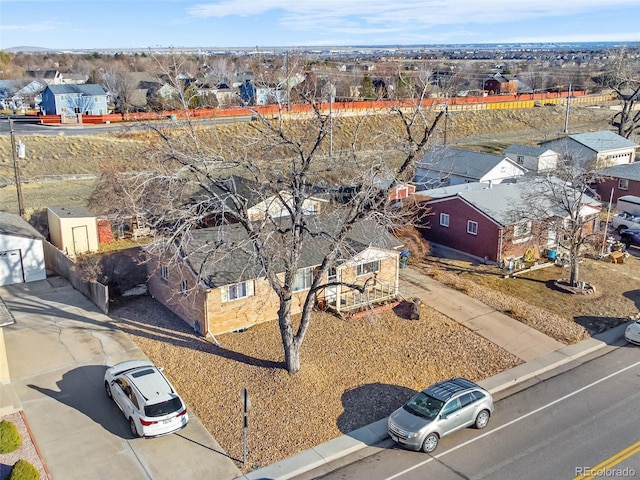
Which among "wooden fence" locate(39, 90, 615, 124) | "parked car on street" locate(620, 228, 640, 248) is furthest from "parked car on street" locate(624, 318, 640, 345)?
"wooden fence" locate(39, 90, 615, 124)

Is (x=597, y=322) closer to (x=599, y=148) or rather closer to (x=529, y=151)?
(x=529, y=151)

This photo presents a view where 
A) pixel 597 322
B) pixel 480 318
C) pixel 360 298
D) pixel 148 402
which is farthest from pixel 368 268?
pixel 148 402

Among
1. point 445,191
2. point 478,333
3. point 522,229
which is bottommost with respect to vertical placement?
point 478,333

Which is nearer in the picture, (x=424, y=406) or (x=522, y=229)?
(x=424, y=406)

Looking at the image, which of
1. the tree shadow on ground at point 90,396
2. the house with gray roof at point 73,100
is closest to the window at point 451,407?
the tree shadow on ground at point 90,396

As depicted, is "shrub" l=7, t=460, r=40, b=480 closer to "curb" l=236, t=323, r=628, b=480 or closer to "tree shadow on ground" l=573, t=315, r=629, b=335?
"curb" l=236, t=323, r=628, b=480

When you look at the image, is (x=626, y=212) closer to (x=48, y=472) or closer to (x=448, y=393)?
(x=448, y=393)

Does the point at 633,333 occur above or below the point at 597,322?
above
